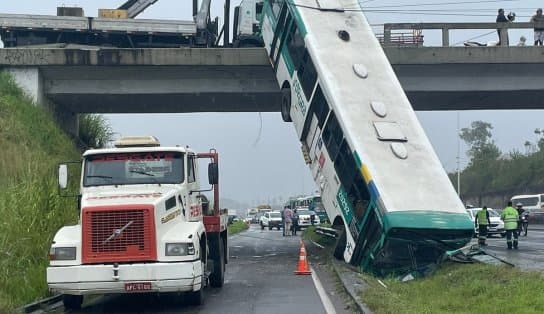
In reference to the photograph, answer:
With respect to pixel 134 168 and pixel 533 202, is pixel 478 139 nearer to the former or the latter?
pixel 533 202

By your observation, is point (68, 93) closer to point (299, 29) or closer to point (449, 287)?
point (299, 29)

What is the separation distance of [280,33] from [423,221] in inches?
380

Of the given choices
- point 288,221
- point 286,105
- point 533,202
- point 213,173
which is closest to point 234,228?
point 288,221

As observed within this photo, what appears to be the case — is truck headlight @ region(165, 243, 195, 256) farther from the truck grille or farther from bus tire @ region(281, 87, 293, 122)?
bus tire @ region(281, 87, 293, 122)

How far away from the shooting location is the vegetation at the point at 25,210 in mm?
12523

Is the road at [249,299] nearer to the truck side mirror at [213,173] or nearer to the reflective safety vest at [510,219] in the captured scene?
the truck side mirror at [213,173]

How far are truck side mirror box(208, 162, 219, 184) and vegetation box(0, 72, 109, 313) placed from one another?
3.30 meters

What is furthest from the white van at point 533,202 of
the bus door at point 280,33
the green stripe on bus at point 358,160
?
the green stripe on bus at point 358,160

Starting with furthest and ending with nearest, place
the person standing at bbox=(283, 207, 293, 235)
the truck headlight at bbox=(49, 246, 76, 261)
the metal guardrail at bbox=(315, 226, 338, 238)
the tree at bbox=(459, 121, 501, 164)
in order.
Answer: the tree at bbox=(459, 121, 501, 164) < the person standing at bbox=(283, 207, 293, 235) < the metal guardrail at bbox=(315, 226, 338, 238) < the truck headlight at bbox=(49, 246, 76, 261)

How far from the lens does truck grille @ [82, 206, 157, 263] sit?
1120 cm

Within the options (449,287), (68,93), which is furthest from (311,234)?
(449,287)

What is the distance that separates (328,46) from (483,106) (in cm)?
1435

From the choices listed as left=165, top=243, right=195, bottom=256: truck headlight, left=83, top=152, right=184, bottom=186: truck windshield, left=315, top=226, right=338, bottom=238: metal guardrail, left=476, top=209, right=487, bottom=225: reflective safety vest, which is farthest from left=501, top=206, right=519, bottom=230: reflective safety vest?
left=165, top=243, right=195, bottom=256: truck headlight

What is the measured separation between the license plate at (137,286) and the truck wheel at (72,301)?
1387 millimetres
